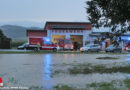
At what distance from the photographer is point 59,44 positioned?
4562 centimetres

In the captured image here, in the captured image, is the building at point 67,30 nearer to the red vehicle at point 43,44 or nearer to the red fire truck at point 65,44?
the red fire truck at point 65,44

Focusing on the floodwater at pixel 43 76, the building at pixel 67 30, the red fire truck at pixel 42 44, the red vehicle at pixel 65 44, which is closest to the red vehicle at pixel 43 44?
the red fire truck at pixel 42 44

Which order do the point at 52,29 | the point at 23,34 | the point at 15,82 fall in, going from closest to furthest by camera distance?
the point at 15,82 < the point at 52,29 < the point at 23,34

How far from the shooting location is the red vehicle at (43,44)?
42.4 m

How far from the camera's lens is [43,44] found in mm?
43219

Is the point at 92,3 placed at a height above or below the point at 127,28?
above

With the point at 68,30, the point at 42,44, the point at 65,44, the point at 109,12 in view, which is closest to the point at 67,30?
the point at 68,30

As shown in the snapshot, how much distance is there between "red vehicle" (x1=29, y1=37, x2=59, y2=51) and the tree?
28186mm

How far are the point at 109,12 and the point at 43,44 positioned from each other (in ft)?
101

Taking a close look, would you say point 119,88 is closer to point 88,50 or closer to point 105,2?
point 105,2

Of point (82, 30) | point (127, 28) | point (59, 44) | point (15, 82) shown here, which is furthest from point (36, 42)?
point (15, 82)

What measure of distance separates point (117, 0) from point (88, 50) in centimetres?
3327

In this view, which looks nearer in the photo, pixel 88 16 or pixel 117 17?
pixel 117 17

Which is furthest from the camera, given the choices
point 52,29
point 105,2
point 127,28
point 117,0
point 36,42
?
point 52,29
